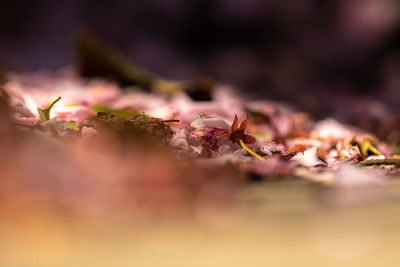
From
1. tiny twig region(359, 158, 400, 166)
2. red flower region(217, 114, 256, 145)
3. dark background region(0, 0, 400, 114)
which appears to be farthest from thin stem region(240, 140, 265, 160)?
dark background region(0, 0, 400, 114)

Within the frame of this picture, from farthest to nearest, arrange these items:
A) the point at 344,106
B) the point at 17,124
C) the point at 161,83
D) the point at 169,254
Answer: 1. the point at 344,106
2. the point at 161,83
3. the point at 17,124
4. the point at 169,254

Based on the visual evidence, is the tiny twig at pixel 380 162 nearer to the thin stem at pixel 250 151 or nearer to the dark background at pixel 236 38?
the thin stem at pixel 250 151

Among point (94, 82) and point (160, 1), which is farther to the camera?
point (160, 1)

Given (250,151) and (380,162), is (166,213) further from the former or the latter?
(380,162)

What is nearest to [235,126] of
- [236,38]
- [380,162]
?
[380,162]

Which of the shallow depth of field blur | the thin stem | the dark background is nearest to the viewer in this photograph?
the shallow depth of field blur

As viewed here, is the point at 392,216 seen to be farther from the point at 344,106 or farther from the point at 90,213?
the point at 344,106

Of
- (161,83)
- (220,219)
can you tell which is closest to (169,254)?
(220,219)

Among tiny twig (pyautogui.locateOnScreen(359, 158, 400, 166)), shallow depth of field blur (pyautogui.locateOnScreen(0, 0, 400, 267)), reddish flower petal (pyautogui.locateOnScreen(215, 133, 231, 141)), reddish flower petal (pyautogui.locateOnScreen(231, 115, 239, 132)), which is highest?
reddish flower petal (pyautogui.locateOnScreen(231, 115, 239, 132))

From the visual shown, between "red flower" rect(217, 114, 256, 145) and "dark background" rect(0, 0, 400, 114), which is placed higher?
"dark background" rect(0, 0, 400, 114)

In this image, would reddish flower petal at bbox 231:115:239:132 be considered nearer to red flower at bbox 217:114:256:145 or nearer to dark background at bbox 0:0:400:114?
red flower at bbox 217:114:256:145
